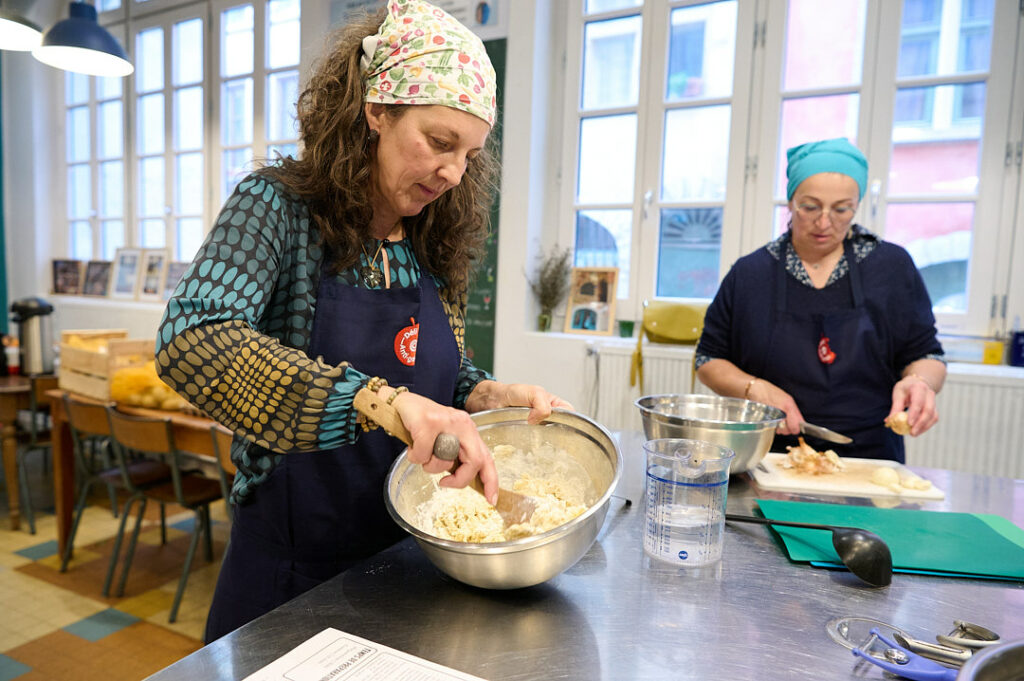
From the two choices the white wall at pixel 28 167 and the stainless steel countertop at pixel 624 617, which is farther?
the white wall at pixel 28 167

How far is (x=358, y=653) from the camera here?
0.76 metres

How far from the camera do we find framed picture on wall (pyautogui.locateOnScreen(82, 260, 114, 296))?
20.8ft

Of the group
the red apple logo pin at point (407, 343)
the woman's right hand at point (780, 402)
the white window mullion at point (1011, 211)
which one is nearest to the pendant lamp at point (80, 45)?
the red apple logo pin at point (407, 343)

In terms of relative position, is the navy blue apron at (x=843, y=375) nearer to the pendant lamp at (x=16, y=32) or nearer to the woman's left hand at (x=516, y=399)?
the woman's left hand at (x=516, y=399)

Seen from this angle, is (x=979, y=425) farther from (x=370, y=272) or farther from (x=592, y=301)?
(x=370, y=272)

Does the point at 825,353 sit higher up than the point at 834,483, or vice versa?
the point at 825,353

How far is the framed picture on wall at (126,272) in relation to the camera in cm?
615

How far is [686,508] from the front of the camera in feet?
3.53

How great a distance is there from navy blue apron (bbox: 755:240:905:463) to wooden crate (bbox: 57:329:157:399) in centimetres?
284

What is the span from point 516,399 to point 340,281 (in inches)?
15.5

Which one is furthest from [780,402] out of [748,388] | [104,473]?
[104,473]

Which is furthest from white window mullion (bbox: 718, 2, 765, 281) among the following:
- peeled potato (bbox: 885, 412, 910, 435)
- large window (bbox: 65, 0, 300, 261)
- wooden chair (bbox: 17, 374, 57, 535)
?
wooden chair (bbox: 17, 374, 57, 535)

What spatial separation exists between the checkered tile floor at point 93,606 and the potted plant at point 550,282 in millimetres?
2281

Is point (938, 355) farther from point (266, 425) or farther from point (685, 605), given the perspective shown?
point (266, 425)
